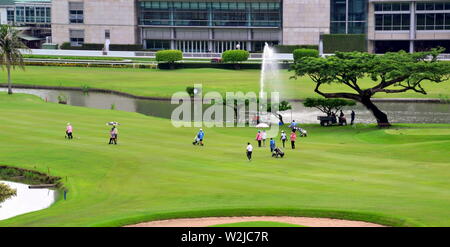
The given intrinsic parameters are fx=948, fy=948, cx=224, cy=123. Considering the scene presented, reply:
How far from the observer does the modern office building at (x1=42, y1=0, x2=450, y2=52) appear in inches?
7052

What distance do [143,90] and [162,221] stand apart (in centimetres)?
8205

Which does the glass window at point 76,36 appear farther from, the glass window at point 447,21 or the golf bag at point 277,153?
the golf bag at point 277,153

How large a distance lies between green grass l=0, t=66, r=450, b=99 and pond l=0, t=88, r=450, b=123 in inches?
161

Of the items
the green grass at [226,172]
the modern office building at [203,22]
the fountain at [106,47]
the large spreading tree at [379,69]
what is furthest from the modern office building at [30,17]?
the large spreading tree at [379,69]

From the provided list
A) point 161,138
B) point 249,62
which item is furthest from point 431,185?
point 249,62

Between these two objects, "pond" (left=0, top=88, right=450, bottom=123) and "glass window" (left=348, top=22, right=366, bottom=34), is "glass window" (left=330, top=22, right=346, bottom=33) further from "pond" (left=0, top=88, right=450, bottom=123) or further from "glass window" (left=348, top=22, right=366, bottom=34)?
"pond" (left=0, top=88, right=450, bottom=123)

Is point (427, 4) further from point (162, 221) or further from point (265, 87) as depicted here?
point (162, 221)

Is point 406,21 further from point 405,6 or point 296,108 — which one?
point 296,108

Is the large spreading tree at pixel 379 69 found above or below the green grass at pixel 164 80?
above

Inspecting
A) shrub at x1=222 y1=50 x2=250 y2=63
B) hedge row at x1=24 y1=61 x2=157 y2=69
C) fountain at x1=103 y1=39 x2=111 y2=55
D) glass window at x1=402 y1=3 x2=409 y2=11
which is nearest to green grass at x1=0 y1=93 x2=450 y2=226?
shrub at x1=222 y1=50 x2=250 y2=63

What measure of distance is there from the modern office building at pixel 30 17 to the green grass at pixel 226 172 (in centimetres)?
11270

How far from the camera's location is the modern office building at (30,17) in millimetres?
192000

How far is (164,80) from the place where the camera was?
444 ft

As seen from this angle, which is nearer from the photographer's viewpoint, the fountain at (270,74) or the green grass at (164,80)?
the green grass at (164,80)
